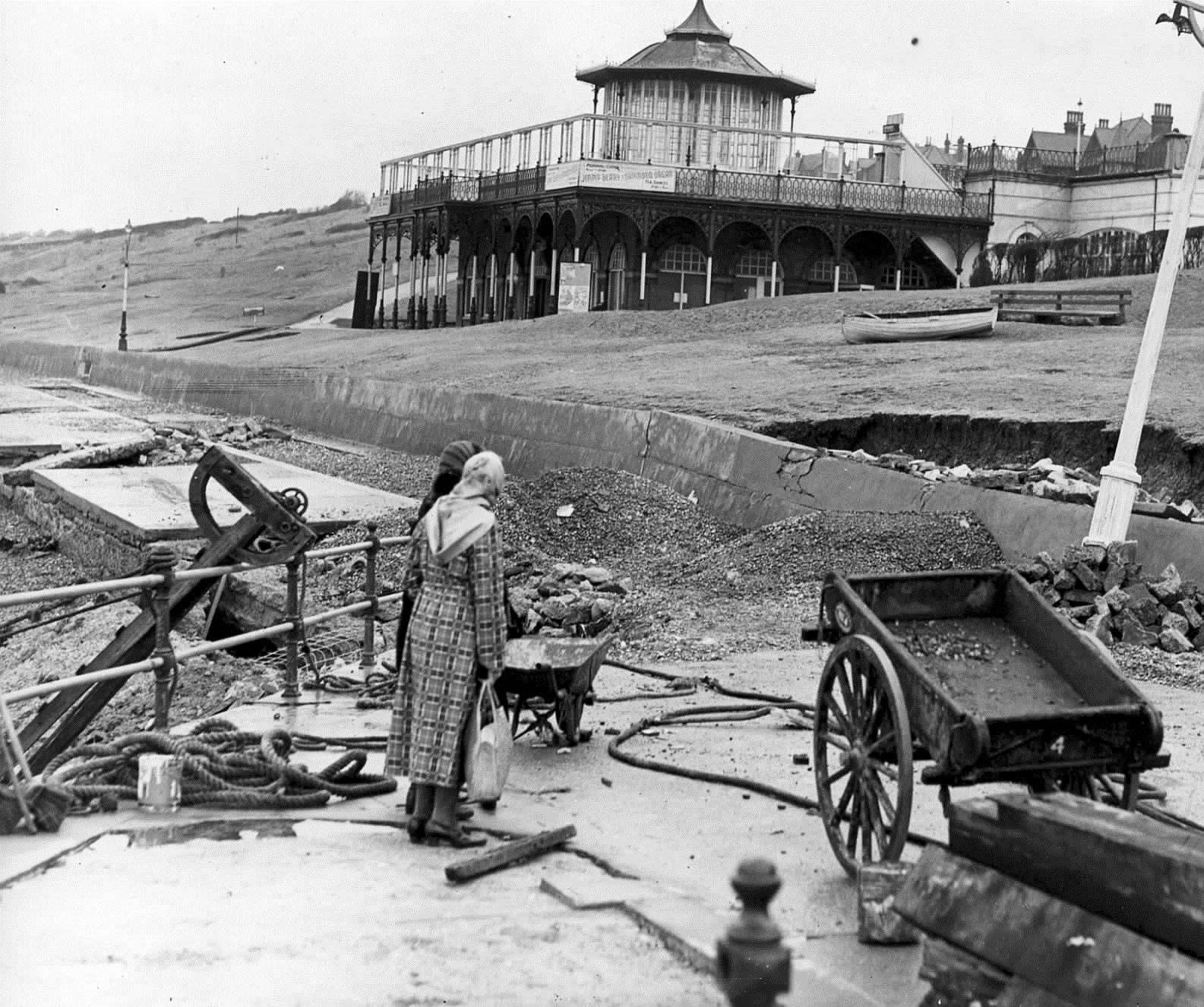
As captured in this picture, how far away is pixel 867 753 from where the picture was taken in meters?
6.27

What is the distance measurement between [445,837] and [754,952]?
4.47 meters

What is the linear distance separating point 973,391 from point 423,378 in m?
14.3

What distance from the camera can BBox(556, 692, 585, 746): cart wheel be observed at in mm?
8570

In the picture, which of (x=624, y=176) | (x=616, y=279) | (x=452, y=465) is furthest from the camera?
(x=616, y=279)

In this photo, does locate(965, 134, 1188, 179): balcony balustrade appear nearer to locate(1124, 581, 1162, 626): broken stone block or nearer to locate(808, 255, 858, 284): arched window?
locate(808, 255, 858, 284): arched window

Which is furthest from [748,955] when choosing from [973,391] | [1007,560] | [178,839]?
[973,391]

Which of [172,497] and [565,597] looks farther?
[172,497]

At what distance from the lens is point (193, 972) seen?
529cm

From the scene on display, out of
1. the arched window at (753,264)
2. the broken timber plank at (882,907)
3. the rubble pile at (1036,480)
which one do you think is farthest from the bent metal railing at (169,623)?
the arched window at (753,264)

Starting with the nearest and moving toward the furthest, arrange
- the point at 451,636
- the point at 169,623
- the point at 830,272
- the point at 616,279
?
the point at 451,636
the point at 169,623
the point at 616,279
the point at 830,272

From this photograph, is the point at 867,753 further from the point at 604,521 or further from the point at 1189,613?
the point at 604,521

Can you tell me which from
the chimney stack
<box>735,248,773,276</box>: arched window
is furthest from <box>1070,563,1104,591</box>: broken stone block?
the chimney stack

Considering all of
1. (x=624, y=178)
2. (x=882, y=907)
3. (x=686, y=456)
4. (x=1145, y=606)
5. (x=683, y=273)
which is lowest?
(x=882, y=907)

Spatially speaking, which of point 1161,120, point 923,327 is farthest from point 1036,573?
point 1161,120
